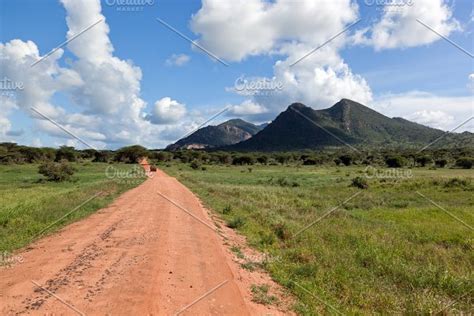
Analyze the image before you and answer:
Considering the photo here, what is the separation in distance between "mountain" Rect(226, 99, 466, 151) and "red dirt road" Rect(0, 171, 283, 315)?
11953 centimetres

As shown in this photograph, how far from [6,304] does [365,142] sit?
465 feet

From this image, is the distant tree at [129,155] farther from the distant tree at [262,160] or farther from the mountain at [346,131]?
the mountain at [346,131]

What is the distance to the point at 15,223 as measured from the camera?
14086 mm

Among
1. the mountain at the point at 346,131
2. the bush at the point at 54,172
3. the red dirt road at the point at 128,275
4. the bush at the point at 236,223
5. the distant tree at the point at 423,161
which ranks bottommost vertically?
the bush at the point at 236,223

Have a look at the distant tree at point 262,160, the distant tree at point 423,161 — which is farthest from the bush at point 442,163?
the distant tree at point 262,160

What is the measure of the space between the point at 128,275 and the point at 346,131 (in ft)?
505

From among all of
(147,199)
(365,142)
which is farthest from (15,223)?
(365,142)

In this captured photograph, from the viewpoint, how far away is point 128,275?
8164 mm

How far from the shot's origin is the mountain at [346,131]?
474 feet

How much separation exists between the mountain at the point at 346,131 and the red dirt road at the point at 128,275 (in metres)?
120

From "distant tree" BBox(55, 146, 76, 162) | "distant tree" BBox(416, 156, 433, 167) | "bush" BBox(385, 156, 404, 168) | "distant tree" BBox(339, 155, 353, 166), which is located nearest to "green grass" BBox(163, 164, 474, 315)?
"bush" BBox(385, 156, 404, 168)

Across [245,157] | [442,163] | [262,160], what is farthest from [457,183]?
[262,160]

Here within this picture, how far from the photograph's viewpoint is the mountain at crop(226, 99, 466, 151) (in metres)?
144

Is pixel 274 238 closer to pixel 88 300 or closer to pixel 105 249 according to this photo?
pixel 105 249
